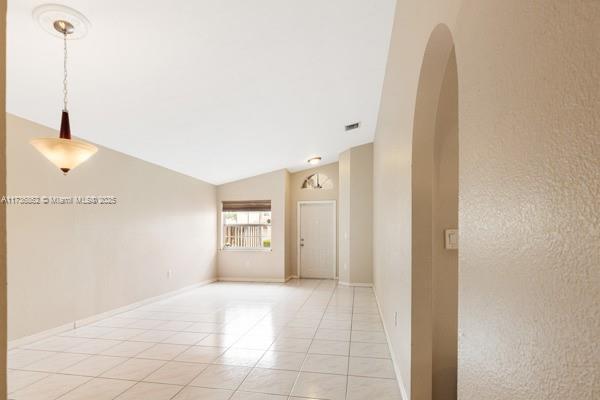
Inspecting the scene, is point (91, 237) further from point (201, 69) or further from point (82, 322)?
point (201, 69)

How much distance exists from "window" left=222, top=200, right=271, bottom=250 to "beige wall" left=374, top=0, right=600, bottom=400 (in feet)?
22.4

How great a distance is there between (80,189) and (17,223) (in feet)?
2.97

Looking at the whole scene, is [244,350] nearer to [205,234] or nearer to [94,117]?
[94,117]

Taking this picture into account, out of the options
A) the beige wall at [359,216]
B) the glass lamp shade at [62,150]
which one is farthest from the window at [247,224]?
the glass lamp shade at [62,150]

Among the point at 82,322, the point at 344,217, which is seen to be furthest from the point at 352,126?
the point at 82,322

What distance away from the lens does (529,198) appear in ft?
2.03

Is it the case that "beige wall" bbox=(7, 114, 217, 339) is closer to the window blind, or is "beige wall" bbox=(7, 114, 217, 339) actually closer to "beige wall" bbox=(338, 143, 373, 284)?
the window blind

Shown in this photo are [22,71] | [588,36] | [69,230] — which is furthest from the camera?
[69,230]

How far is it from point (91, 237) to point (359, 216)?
4692 millimetres

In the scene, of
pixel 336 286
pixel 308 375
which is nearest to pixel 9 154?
pixel 308 375

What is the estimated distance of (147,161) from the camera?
5.40 m

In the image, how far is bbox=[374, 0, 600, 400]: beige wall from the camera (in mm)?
456

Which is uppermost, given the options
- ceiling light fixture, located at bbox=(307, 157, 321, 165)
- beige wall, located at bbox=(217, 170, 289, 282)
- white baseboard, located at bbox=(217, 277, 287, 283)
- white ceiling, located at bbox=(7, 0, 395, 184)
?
white ceiling, located at bbox=(7, 0, 395, 184)

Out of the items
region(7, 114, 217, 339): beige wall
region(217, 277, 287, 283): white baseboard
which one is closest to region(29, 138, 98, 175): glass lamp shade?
region(7, 114, 217, 339): beige wall
